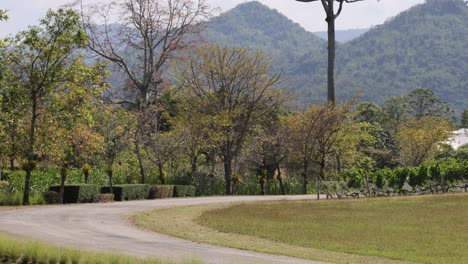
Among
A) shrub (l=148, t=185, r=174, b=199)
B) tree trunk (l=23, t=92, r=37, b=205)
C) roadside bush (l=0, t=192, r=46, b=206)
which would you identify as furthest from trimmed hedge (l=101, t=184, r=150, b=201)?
tree trunk (l=23, t=92, r=37, b=205)

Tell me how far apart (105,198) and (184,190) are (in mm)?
10432

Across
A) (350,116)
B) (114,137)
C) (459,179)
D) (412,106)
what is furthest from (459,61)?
(114,137)

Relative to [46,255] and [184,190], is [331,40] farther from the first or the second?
[46,255]

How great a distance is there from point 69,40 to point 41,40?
4.27ft

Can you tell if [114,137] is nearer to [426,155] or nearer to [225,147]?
[225,147]

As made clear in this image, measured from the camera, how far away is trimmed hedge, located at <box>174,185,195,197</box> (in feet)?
140

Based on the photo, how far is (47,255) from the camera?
13.6 meters

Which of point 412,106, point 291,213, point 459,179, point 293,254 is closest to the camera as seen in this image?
point 293,254

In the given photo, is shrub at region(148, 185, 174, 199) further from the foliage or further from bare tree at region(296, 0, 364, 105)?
the foliage

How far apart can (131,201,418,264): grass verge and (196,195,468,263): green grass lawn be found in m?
0.41

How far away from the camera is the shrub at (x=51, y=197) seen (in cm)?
3058

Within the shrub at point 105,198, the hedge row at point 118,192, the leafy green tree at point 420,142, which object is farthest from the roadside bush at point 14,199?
the leafy green tree at point 420,142

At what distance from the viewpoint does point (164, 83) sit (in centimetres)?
5328

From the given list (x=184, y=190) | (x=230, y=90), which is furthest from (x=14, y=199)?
(x=230, y=90)
